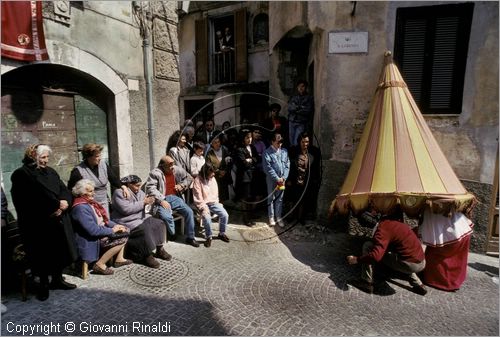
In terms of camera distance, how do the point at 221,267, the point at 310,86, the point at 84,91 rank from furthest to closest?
the point at 310,86
the point at 84,91
the point at 221,267

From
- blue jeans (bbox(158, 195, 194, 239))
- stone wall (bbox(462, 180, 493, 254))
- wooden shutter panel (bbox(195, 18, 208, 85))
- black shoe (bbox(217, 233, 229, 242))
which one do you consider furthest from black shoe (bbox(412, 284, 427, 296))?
wooden shutter panel (bbox(195, 18, 208, 85))

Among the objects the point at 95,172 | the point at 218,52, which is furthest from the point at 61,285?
the point at 218,52

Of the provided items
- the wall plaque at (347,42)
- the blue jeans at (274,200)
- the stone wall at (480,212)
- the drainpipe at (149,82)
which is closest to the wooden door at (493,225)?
the stone wall at (480,212)

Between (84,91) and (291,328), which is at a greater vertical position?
(84,91)

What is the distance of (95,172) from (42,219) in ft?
3.65

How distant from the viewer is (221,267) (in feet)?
15.0

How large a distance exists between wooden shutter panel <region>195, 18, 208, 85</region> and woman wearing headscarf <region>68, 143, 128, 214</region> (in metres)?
9.60

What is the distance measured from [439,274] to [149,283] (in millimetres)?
3904

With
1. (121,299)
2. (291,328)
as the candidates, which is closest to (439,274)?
(291,328)

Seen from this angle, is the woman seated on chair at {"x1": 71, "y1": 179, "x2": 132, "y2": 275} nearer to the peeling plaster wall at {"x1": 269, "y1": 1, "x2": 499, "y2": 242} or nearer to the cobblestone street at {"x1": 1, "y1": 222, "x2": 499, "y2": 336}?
the cobblestone street at {"x1": 1, "y1": 222, "x2": 499, "y2": 336}

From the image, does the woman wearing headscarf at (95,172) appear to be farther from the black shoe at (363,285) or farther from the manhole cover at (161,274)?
the black shoe at (363,285)

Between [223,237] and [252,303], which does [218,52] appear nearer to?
[223,237]

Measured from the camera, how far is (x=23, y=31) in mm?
4320

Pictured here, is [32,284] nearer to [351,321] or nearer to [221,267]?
[221,267]
